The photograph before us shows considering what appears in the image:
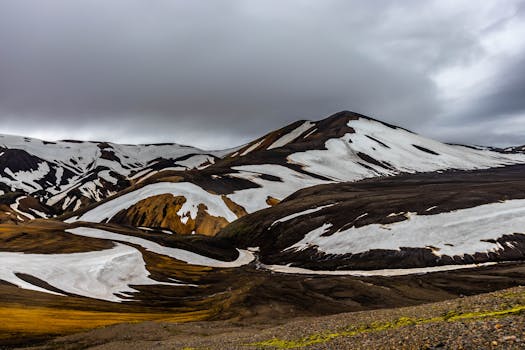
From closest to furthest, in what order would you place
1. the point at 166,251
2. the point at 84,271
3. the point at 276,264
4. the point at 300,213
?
the point at 84,271 < the point at 276,264 < the point at 166,251 < the point at 300,213

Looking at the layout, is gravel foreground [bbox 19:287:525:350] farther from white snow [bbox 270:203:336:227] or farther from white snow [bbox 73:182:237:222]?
white snow [bbox 73:182:237:222]

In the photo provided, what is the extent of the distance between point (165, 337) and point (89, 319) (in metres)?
9.05

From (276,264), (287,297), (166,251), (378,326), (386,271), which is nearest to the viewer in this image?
(378,326)

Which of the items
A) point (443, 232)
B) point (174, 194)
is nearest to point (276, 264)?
point (443, 232)

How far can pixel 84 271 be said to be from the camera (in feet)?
173

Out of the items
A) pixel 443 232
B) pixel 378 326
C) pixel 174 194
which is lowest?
pixel 378 326

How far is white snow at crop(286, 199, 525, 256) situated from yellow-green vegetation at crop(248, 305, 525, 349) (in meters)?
43.7

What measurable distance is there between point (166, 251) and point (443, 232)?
47.9 metres

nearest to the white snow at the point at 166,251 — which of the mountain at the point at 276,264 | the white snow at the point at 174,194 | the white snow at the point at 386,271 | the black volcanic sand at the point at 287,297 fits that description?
the mountain at the point at 276,264

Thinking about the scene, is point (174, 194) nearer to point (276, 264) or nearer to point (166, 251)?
point (166, 251)

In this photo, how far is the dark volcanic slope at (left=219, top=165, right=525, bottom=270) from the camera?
193 feet

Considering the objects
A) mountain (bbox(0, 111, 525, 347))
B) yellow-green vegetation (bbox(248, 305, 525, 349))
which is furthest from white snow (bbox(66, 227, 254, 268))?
yellow-green vegetation (bbox(248, 305, 525, 349))

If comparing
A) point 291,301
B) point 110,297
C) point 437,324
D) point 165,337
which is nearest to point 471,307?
point 437,324

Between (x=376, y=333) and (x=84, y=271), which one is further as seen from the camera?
(x=84, y=271)
